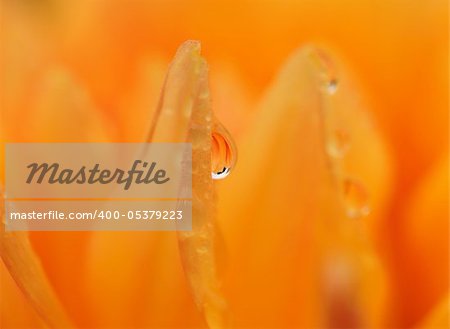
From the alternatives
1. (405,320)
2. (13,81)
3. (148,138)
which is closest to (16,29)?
(13,81)

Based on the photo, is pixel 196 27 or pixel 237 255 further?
pixel 196 27

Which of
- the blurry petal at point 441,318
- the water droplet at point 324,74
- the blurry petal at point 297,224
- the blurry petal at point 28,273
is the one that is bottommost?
the blurry petal at point 441,318

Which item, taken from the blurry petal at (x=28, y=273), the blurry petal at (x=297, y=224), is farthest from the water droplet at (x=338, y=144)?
the blurry petal at (x=28, y=273)

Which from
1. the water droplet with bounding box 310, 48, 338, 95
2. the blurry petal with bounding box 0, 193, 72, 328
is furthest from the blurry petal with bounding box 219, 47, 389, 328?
the blurry petal with bounding box 0, 193, 72, 328

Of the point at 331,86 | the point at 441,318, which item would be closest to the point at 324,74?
the point at 331,86

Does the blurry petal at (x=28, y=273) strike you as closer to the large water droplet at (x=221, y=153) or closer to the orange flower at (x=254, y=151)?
the orange flower at (x=254, y=151)

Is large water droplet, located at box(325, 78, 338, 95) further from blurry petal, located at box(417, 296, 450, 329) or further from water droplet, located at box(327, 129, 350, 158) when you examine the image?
blurry petal, located at box(417, 296, 450, 329)

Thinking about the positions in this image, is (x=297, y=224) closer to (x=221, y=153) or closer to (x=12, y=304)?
(x=221, y=153)

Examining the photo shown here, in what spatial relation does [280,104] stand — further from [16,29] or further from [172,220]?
[16,29]
